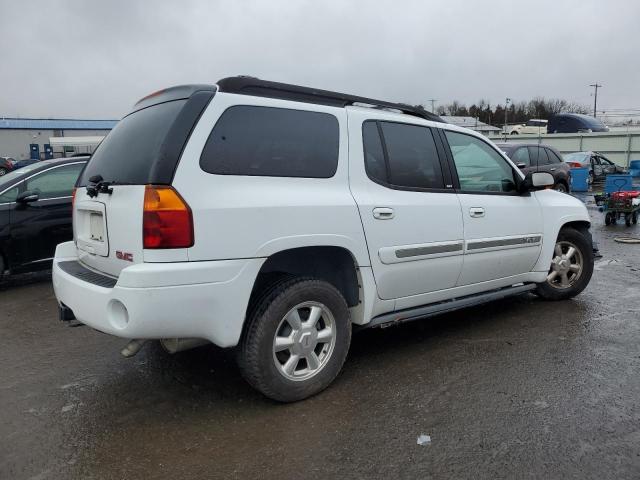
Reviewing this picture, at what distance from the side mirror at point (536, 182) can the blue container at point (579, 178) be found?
15000mm

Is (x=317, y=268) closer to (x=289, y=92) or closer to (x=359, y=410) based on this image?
(x=359, y=410)

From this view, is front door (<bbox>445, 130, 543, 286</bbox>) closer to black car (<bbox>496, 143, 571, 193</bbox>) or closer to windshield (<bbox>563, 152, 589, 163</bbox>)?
black car (<bbox>496, 143, 571, 193</bbox>)

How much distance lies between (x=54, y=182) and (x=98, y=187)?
436 centimetres

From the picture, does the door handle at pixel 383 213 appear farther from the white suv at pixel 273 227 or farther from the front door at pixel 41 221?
the front door at pixel 41 221

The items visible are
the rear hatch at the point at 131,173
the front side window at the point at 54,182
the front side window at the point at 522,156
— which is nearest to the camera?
the rear hatch at the point at 131,173

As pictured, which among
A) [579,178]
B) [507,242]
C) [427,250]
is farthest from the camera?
[579,178]

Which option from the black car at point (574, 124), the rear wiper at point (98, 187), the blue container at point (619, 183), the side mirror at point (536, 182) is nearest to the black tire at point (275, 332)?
the rear wiper at point (98, 187)

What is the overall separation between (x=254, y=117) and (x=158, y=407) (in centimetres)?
192

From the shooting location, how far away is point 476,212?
4223 millimetres

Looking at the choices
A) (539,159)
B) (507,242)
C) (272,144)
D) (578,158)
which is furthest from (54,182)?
(578,158)

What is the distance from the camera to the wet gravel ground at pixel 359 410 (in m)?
2.65

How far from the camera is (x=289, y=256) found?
329 cm

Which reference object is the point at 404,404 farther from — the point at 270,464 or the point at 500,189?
the point at 500,189

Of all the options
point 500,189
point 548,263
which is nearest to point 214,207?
point 500,189
